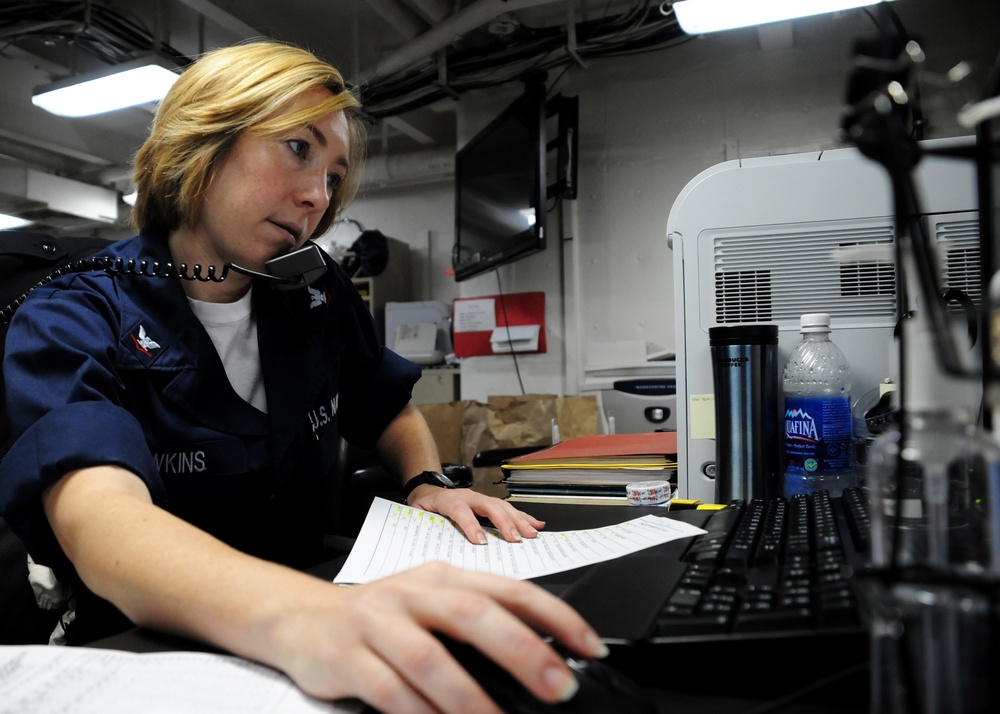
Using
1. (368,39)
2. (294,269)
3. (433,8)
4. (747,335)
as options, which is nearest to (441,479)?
(294,269)

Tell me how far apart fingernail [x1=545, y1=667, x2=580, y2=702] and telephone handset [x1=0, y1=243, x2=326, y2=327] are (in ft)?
2.49

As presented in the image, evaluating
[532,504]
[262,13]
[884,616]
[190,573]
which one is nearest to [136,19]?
[262,13]

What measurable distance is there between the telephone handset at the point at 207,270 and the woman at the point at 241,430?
2cm

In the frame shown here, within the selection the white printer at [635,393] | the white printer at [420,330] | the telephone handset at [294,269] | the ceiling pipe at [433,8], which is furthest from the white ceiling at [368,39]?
the telephone handset at [294,269]

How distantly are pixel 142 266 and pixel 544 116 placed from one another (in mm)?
2464

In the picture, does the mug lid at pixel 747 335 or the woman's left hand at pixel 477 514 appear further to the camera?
the mug lid at pixel 747 335

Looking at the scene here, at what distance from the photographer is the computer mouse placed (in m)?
0.32

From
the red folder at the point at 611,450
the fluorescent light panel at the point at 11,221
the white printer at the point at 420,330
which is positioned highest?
the fluorescent light panel at the point at 11,221

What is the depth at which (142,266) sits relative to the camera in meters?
0.88

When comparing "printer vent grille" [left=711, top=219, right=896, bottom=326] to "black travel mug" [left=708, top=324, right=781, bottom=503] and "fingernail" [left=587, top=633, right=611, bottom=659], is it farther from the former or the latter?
"fingernail" [left=587, top=633, right=611, bottom=659]

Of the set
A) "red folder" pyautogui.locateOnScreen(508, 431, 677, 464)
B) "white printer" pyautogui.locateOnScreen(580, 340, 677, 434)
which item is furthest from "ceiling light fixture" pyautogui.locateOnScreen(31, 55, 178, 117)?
"red folder" pyautogui.locateOnScreen(508, 431, 677, 464)

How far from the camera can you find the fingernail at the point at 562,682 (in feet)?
1.04

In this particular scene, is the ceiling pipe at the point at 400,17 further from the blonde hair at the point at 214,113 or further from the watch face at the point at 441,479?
the watch face at the point at 441,479

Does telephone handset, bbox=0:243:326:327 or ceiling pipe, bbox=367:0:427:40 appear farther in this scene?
ceiling pipe, bbox=367:0:427:40
